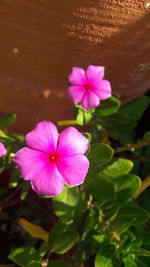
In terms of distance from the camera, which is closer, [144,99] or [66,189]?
[66,189]

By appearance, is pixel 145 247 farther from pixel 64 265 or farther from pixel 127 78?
pixel 127 78

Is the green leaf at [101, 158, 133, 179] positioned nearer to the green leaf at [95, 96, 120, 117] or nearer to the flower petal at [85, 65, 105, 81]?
the green leaf at [95, 96, 120, 117]

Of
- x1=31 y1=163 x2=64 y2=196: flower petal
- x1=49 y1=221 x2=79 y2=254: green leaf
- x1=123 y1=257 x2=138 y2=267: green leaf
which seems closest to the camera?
x1=31 y1=163 x2=64 y2=196: flower petal

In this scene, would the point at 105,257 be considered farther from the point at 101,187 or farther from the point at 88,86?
the point at 88,86

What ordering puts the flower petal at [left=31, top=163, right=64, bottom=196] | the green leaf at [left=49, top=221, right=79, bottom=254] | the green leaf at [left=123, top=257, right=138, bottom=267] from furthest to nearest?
the green leaf at [left=49, top=221, right=79, bottom=254], the green leaf at [left=123, top=257, right=138, bottom=267], the flower petal at [left=31, top=163, right=64, bottom=196]

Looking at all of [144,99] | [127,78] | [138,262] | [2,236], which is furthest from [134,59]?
[2,236]

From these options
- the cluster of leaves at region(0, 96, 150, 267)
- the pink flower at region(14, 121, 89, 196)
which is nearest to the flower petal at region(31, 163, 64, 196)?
the pink flower at region(14, 121, 89, 196)

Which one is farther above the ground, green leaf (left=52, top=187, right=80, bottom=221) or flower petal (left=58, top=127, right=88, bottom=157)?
flower petal (left=58, top=127, right=88, bottom=157)
